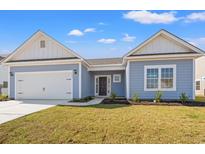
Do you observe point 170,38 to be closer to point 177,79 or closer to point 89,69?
point 177,79

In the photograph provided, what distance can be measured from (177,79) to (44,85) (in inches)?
410

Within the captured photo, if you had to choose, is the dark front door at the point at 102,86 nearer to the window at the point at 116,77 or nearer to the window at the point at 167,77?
the window at the point at 116,77

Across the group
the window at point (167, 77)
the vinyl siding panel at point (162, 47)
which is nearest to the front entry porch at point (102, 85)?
the vinyl siding panel at point (162, 47)

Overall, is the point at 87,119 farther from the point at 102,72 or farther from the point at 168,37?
the point at 102,72

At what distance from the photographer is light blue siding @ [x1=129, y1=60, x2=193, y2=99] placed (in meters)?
13.6

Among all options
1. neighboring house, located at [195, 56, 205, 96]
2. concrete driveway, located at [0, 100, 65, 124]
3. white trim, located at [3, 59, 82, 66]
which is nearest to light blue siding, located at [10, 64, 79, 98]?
white trim, located at [3, 59, 82, 66]

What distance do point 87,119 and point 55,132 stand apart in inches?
73.6

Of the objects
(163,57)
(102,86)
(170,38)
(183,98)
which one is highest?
(170,38)

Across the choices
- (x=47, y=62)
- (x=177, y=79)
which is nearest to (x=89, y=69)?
(x=47, y=62)

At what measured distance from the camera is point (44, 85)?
16.0 meters

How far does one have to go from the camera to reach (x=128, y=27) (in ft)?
43.8

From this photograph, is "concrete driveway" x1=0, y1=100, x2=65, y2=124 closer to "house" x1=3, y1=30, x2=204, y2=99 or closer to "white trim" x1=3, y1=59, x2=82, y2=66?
"house" x1=3, y1=30, x2=204, y2=99

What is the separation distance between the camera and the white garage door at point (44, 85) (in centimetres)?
1552
